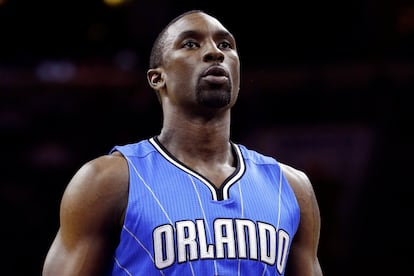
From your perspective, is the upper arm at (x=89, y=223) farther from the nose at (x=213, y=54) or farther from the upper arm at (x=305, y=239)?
the upper arm at (x=305, y=239)

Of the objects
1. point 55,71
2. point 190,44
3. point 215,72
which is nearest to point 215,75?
point 215,72

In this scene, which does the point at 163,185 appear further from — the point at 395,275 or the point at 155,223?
the point at 395,275

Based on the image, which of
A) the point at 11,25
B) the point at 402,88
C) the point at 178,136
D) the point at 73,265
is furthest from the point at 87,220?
the point at 11,25

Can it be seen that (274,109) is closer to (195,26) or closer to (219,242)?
(195,26)

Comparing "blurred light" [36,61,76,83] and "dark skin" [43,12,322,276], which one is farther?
"blurred light" [36,61,76,83]

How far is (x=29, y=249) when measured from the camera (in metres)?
7.77

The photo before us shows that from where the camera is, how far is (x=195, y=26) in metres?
2.88

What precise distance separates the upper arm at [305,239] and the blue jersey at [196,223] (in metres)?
0.07

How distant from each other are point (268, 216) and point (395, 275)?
5.31m

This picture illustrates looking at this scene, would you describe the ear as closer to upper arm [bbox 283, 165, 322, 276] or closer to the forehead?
the forehead

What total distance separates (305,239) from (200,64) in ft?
2.42

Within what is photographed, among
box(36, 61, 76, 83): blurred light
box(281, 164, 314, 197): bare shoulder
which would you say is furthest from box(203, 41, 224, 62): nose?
box(36, 61, 76, 83): blurred light

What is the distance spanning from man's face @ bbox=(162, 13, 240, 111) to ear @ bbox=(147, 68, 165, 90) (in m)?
0.04

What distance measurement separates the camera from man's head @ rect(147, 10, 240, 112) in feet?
8.98
